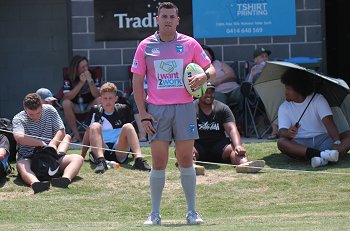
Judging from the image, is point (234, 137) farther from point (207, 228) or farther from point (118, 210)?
point (207, 228)

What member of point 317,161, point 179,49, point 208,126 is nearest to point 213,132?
point 208,126

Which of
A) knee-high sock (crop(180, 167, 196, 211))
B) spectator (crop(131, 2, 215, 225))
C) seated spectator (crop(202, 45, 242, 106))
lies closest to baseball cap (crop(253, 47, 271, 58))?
seated spectator (crop(202, 45, 242, 106))

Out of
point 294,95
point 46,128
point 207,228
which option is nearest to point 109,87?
point 46,128

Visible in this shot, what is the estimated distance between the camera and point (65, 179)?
1155cm

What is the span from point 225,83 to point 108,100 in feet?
9.46

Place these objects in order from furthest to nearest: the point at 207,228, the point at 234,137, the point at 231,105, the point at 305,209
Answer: the point at 231,105 → the point at 234,137 → the point at 305,209 → the point at 207,228

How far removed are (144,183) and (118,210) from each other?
119 cm

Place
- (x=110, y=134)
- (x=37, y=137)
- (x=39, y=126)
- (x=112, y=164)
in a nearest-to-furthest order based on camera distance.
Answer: (x=37, y=137)
(x=39, y=126)
(x=112, y=164)
(x=110, y=134)

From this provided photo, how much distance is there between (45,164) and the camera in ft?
38.4

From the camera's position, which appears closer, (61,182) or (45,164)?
(61,182)

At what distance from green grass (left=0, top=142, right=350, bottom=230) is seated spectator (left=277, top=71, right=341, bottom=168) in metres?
0.28

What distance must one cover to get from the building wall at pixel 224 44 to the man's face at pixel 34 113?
3.84m

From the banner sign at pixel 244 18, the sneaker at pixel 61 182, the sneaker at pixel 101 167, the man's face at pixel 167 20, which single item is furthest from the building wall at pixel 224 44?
the man's face at pixel 167 20

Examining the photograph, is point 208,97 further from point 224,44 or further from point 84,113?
point 224,44
